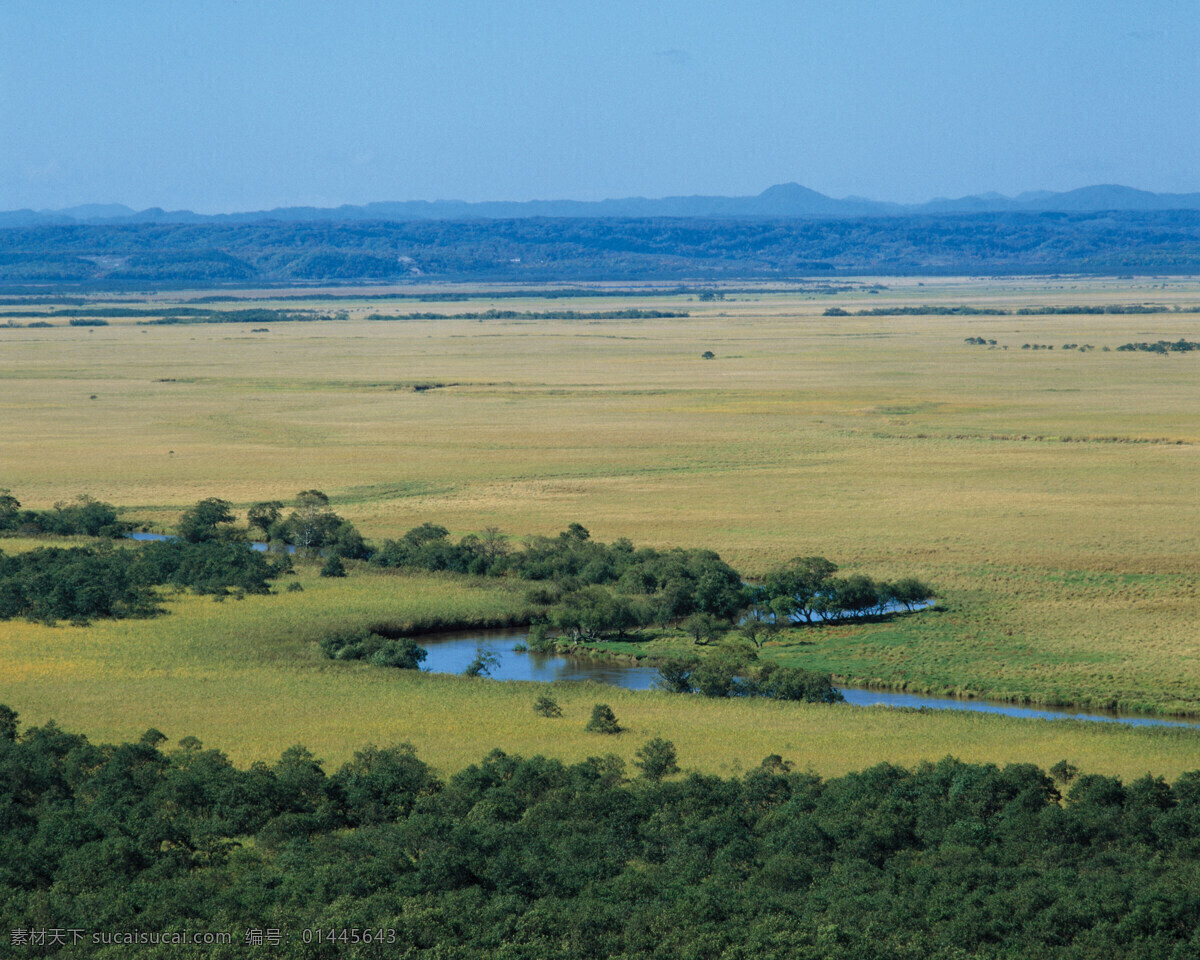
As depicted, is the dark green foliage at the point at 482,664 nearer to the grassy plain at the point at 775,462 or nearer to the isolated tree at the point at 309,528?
the grassy plain at the point at 775,462

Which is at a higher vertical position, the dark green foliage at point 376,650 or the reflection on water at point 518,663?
the dark green foliage at point 376,650

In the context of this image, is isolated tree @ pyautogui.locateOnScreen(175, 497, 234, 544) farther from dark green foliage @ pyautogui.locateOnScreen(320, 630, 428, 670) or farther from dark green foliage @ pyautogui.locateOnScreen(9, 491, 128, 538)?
dark green foliage @ pyautogui.locateOnScreen(320, 630, 428, 670)

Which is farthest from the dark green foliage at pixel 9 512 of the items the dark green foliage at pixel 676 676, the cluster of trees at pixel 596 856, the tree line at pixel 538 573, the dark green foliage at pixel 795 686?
the dark green foliage at pixel 795 686

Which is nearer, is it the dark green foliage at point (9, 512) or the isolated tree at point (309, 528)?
the isolated tree at point (309, 528)

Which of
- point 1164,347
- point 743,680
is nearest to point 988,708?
point 743,680

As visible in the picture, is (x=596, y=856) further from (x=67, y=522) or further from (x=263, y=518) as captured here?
(x=67, y=522)

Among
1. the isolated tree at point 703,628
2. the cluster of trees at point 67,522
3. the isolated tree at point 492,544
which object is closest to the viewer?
the isolated tree at point 703,628

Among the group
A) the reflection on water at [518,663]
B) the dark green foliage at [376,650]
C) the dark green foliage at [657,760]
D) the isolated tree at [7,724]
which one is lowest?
the reflection on water at [518,663]
